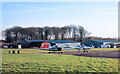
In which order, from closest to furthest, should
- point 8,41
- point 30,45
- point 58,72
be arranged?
point 58,72 → point 30,45 → point 8,41

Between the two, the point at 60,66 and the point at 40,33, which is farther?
the point at 40,33

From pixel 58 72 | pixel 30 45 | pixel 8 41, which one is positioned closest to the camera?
pixel 58 72

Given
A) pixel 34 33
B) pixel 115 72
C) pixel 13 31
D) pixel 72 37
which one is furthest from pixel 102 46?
pixel 115 72

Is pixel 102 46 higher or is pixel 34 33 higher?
pixel 34 33

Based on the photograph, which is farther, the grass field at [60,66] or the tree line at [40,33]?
the tree line at [40,33]

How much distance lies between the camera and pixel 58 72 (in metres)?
9.75

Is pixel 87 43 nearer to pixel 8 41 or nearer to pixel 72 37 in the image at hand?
pixel 72 37

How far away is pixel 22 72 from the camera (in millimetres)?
9773

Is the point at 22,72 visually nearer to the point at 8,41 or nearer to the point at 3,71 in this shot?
the point at 3,71

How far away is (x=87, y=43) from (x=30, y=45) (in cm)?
1795

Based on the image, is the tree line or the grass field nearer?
the grass field

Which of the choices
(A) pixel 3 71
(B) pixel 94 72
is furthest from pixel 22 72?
(B) pixel 94 72

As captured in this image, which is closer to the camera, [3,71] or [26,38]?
[3,71]

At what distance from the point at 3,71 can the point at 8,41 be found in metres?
42.8
